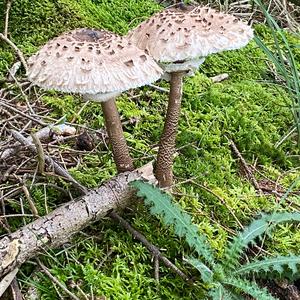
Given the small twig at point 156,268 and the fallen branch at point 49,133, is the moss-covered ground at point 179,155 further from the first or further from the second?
the fallen branch at point 49,133

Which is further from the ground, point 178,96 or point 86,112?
point 178,96

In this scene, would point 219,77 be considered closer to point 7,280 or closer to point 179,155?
point 179,155

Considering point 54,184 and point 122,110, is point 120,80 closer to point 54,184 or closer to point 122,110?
point 54,184

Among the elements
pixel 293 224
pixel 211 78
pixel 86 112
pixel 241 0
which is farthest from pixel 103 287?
pixel 241 0

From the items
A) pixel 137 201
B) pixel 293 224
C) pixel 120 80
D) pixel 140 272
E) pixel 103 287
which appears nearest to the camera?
pixel 120 80

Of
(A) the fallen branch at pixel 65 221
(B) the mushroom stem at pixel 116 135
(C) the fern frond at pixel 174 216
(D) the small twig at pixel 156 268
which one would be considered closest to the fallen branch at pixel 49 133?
(B) the mushroom stem at pixel 116 135
